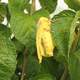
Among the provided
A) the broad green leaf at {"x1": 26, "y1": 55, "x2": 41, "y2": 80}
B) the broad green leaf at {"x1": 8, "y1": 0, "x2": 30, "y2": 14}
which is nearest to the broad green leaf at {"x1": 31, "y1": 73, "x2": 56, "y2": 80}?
the broad green leaf at {"x1": 26, "y1": 55, "x2": 41, "y2": 80}

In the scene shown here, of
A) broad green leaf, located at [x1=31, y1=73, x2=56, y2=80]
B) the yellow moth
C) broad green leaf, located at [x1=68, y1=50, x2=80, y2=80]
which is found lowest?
broad green leaf, located at [x1=31, y1=73, x2=56, y2=80]

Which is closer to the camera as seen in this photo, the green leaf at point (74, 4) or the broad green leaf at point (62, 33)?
the broad green leaf at point (62, 33)

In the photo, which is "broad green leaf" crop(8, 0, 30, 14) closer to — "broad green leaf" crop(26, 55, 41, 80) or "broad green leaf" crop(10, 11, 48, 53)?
"broad green leaf" crop(10, 11, 48, 53)

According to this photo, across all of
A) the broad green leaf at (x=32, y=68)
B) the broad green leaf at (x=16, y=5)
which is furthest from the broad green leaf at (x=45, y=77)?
the broad green leaf at (x=16, y=5)

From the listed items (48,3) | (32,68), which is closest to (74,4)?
(48,3)

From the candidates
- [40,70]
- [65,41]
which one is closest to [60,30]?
[65,41]

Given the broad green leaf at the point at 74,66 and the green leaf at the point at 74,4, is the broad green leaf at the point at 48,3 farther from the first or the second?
the broad green leaf at the point at 74,66
